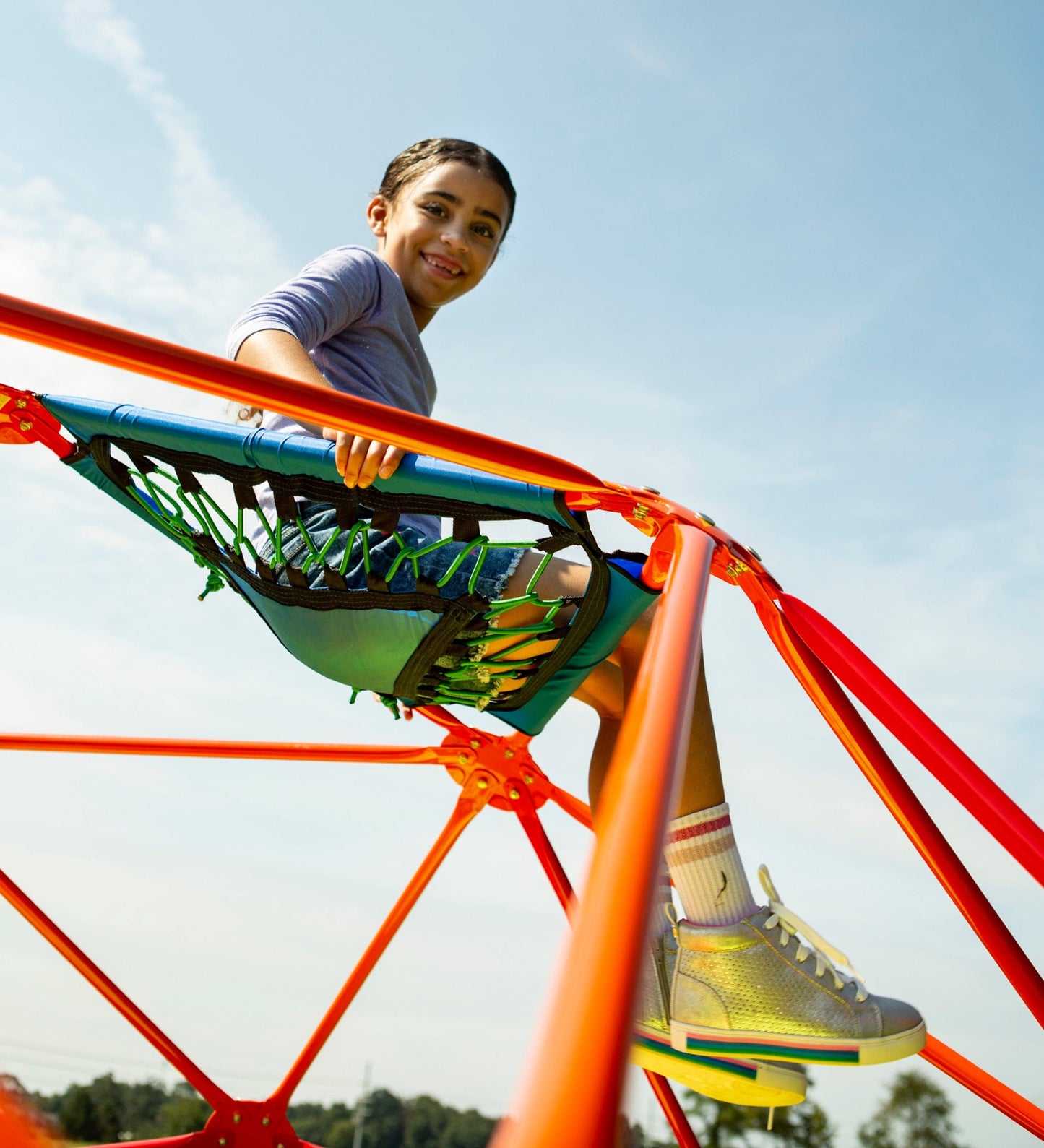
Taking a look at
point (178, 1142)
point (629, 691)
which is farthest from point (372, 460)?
point (178, 1142)

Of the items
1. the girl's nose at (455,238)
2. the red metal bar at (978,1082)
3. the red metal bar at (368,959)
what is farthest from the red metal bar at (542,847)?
the girl's nose at (455,238)

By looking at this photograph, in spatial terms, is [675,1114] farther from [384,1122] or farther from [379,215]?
[384,1122]

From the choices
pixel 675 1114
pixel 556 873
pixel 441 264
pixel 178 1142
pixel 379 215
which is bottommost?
pixel 178 1142

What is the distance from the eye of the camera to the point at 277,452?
133 centimetres

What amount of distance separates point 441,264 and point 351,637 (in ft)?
2.83

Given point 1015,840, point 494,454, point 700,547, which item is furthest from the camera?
point 1015,840

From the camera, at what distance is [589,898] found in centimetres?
43

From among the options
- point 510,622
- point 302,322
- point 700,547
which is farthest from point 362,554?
point 700,547

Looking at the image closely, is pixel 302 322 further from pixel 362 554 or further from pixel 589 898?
pixel 589 898

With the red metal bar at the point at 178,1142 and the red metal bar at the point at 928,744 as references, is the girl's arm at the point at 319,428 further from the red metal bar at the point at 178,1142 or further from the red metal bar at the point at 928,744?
the red metal bar at the point at 178,1142

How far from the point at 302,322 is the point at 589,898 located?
1290mm

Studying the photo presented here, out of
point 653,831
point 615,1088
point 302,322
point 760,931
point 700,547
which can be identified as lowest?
point 615,1088

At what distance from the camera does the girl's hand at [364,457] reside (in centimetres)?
125

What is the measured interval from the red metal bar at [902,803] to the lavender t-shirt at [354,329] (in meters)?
0.56
